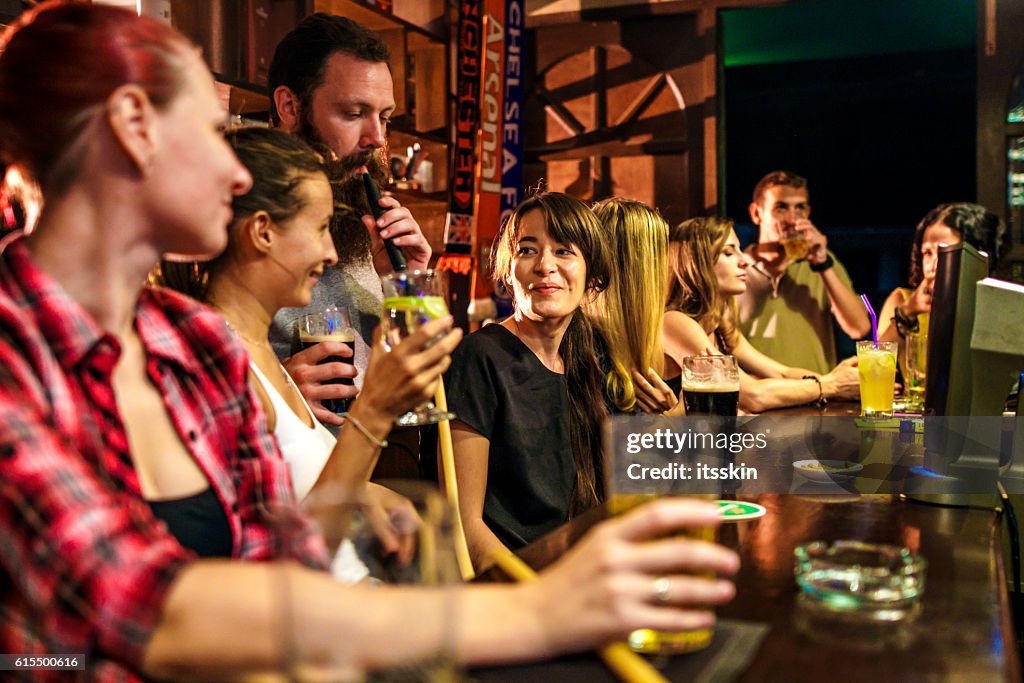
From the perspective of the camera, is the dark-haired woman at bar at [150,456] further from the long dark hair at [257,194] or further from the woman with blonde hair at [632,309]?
the woman with blonde hair at [632,309]

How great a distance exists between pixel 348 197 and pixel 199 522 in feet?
3.72

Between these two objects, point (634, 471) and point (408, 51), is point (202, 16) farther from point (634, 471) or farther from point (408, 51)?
point (634, 471)

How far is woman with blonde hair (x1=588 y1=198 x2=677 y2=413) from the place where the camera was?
2332 millimetres

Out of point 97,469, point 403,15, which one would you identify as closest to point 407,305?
point 97,469

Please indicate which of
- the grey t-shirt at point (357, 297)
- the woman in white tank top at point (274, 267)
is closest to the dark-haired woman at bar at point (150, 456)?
the woman in white tank top at point (274, 267)

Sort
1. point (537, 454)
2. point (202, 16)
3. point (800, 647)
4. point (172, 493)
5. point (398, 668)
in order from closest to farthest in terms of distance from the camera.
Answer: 1. point (398, 668)
2. point (800, 647)
3. point (172, 493)
4. point (537, 454)
5. point (202, 16)

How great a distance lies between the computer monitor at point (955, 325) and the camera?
69.4 inches

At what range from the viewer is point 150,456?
3.28 feet

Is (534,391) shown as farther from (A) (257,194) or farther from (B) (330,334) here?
(A) (257,194)

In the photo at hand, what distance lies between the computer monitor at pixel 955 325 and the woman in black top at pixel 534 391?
714mm

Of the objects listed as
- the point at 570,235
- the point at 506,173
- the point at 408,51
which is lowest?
the point at 570,235

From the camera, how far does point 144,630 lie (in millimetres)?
700

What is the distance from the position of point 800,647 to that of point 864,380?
185 cm

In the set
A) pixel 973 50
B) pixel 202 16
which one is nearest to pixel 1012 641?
pixel 202 16
